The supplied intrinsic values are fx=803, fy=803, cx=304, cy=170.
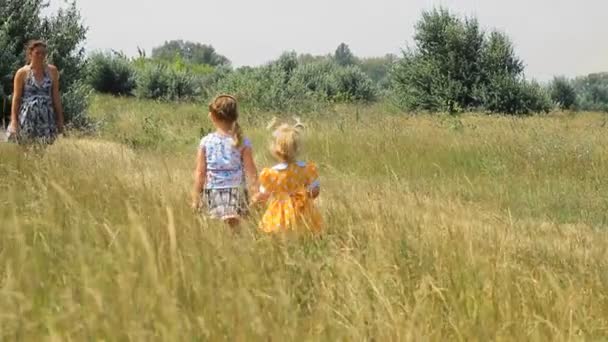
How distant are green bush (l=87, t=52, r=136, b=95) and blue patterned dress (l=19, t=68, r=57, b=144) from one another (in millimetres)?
26507

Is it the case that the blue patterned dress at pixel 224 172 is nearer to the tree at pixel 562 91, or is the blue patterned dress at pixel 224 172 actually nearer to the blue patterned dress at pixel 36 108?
the blue patterned dress at pixel 36 108

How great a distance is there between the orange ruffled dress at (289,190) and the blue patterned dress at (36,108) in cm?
372

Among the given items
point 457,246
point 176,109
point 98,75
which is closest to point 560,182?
point 457,246

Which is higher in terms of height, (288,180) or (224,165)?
(224,165)

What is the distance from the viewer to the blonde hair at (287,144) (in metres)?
6.21

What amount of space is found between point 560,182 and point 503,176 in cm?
86

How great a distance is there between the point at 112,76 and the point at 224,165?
31.0m

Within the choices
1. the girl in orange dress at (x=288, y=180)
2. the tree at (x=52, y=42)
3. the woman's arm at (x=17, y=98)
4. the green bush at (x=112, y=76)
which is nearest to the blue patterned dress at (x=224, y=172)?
the girl in orange dress at (x=288, y=180)

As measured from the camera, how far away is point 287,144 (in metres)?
6.21

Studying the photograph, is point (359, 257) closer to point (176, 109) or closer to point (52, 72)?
point (52, 72)

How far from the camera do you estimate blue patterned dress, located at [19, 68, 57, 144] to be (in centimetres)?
895

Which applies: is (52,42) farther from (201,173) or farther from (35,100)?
(201,173)

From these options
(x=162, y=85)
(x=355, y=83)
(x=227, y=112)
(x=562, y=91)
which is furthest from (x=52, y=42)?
(x=562, y=91)

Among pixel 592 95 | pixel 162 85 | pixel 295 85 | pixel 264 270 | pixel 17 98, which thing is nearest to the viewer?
pixel 264 270
